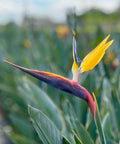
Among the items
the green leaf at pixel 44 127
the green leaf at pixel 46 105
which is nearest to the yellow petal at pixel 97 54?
the green leaf at pixel 44 127

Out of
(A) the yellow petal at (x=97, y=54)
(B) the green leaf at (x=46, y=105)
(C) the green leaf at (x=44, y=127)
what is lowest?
Answer: (B) the green leaf at (x=46, y=105)

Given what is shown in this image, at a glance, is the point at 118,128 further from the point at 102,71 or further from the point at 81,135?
the point at 102,71

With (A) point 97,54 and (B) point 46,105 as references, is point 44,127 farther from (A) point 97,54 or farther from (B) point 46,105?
(B) point 46,105

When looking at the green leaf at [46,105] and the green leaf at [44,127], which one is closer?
the green leaf at [44,127]

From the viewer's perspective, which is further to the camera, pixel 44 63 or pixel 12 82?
pixel 12 82

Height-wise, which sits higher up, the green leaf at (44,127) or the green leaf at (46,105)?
the green leaf at (44,127)

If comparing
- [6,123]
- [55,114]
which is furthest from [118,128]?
[6,123]

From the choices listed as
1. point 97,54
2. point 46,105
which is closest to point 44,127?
point 97,54

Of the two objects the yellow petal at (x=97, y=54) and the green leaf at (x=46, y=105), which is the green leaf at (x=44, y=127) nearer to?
the yellow petal at (x=97, y=54)

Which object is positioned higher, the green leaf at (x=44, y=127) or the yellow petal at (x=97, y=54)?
the yellow petal at (x=97, y=54)
